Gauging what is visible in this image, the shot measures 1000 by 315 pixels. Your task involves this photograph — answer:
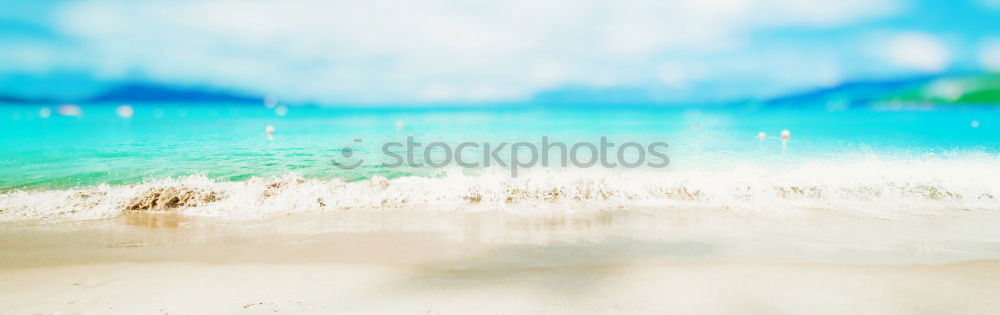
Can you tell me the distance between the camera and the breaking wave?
26.6 feet

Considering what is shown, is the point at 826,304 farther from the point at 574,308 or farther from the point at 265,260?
the point at 265,260

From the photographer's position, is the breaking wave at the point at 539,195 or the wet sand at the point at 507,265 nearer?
the wet sand at the point at 507,265

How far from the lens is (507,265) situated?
519 cm

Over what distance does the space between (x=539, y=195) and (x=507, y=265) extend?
394 cm

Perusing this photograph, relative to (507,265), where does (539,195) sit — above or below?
above

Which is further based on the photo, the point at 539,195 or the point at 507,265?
the point at 539,195

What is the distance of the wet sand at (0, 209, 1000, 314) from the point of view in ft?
13.8

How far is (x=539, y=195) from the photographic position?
9.04m

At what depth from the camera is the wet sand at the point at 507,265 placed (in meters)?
4.21

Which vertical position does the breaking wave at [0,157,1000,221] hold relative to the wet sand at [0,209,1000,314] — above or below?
above

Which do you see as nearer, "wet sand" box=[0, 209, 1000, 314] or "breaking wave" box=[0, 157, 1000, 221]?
"wet sand" box=[0, 209, 1000, 314]

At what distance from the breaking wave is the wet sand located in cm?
67

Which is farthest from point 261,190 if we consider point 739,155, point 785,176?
point 739,155

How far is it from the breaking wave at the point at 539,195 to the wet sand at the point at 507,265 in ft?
2.21
